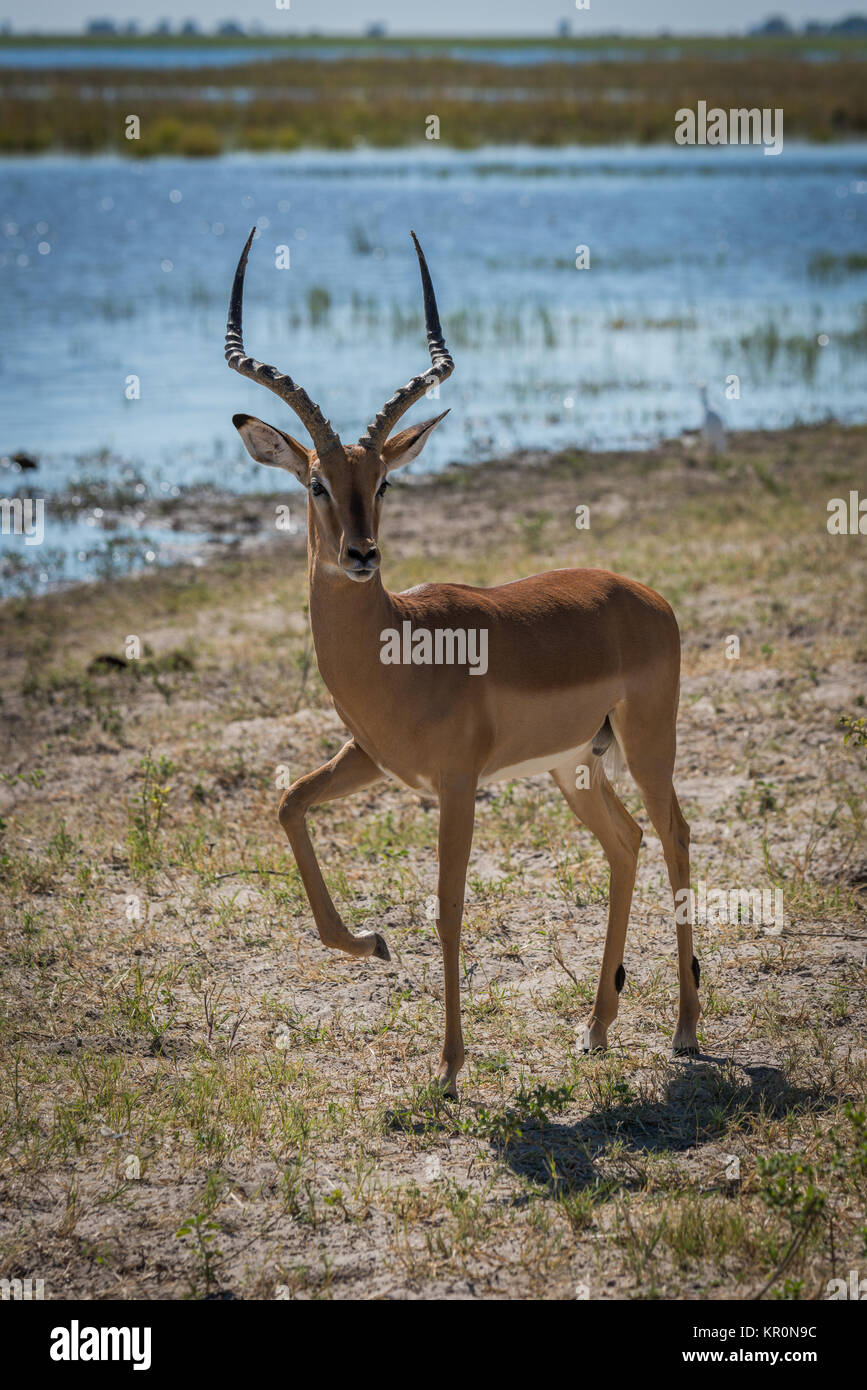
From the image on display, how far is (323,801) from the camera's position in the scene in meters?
5.90

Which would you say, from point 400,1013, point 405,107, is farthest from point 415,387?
point 405,107

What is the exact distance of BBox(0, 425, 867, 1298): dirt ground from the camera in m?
4.73

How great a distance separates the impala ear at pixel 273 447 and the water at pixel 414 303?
30.6 ft

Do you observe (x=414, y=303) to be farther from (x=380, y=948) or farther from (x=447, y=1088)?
(x=447, y=1088)

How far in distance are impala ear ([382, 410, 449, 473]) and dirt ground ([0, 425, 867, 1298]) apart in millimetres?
2265

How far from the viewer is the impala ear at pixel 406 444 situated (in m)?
5.77

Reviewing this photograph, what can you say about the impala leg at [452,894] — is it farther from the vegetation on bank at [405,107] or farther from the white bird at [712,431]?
the vegetation on bank at [405,107]

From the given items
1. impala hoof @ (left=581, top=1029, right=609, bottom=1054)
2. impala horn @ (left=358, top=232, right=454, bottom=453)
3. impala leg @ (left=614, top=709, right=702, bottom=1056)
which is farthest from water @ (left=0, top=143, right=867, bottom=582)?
impala hoof @ (left=581, top=1029, right=609, bottom=1054)

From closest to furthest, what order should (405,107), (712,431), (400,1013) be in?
1. (400,1013)
2. (712,431)
3. (405,107)

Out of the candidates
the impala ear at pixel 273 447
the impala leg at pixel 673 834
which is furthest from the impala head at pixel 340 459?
the impala leg at pixel 673 834

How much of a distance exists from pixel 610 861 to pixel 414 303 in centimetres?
2406

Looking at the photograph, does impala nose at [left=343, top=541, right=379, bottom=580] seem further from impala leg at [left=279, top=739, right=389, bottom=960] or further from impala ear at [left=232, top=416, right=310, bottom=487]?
impala leg at [left=279, top=739, right=389, bottom=960]

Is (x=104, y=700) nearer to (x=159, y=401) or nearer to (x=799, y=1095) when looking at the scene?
(x=799, y=1095)
